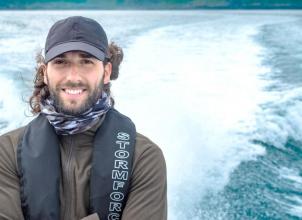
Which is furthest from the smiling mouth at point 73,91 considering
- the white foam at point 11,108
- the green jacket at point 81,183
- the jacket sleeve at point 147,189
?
the white foam at point 11,108

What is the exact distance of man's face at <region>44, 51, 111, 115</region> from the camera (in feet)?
4.39

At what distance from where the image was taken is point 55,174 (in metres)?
1.31

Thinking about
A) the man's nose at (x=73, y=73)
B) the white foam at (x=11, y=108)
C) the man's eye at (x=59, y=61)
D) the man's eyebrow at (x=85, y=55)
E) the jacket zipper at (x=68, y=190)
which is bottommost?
the white foam at (x=11, y=108)

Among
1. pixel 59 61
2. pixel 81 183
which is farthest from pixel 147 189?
pixel 59 61

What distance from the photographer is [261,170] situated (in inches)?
125

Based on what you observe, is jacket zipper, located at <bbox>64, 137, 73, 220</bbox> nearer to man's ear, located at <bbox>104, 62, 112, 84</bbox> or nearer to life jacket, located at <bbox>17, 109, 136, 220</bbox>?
life jacket, located at <bbox>17, 109, 136, 220</bbox>

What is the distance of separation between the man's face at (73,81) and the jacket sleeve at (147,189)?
0.22 metres

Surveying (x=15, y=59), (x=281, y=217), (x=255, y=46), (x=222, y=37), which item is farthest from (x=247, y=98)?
(x=222, y=37)

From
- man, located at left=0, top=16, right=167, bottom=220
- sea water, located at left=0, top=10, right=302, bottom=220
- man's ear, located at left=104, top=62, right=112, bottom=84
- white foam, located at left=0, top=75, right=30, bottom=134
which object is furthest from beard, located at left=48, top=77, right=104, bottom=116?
white foam, located at left=0, top=75, right=30, bottom=134

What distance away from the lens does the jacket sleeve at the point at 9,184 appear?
1.27 metres

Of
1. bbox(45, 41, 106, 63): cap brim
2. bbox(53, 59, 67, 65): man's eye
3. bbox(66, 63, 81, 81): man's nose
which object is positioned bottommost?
bbox(66, 63, 81, 81): man's nose

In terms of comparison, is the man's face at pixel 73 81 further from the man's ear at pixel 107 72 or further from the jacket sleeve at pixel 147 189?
the jacket sleeve at pixel 147 189

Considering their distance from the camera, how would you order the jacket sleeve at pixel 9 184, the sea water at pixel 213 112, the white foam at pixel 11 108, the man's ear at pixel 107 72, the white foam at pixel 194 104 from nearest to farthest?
the jacket sleeve at pixel 9 184, the man's ear at pixel 107 72, the sea water at pixel 213 112, the white foam at pixel 194 104, the white foam at pixel 11 108

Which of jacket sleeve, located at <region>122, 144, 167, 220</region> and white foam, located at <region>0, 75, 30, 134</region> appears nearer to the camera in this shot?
jacket sleeve, located at <region>122, 144, 167, 220</region>
